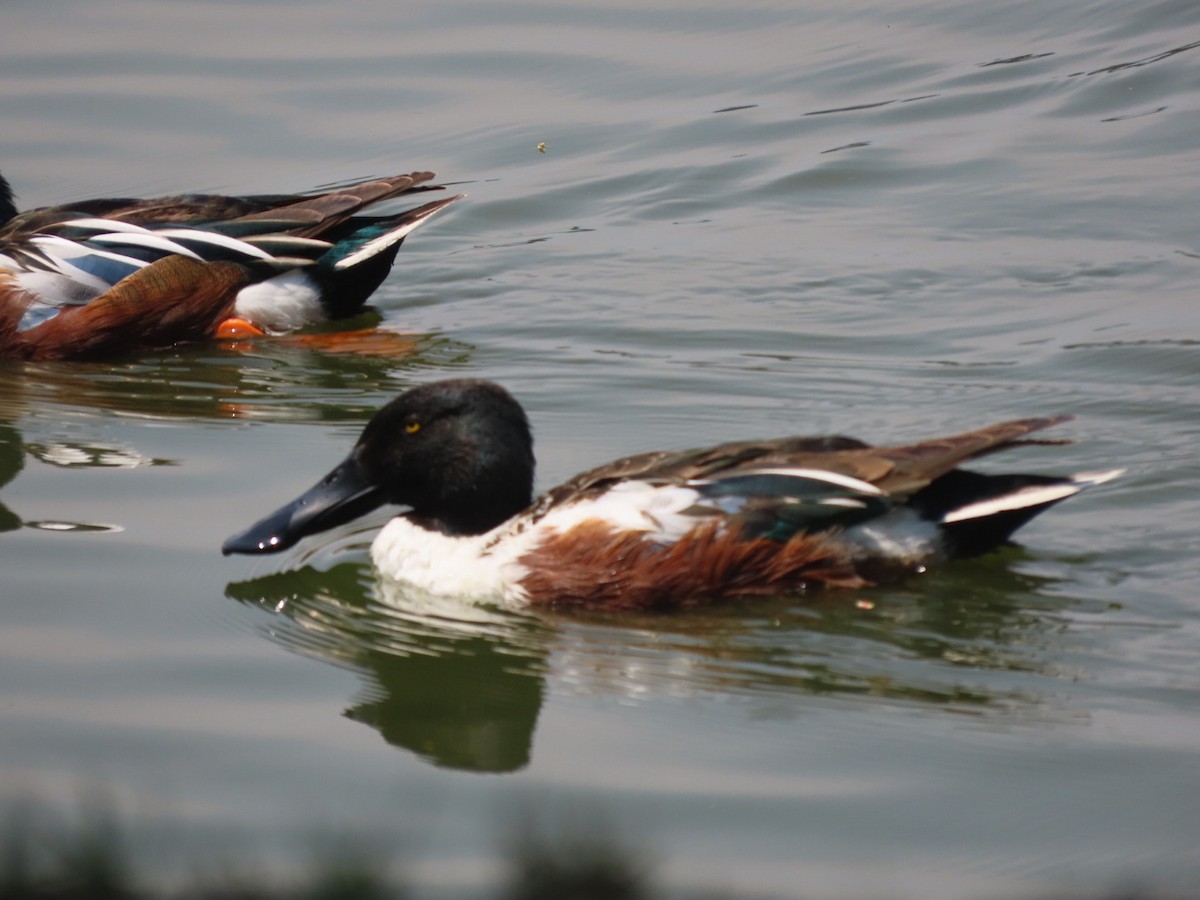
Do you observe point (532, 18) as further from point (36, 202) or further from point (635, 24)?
point (36, 202)

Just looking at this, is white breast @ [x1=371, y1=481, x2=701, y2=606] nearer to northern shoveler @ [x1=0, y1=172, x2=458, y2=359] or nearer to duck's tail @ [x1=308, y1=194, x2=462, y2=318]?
northern shoveler @ [x1=0, y1=172, x2=458, y2=359]

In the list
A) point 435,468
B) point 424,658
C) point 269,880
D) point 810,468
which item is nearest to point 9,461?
point 435,468

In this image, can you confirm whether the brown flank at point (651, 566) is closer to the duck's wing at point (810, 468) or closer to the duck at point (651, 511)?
the duck at point (651, 511)

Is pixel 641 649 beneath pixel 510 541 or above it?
beneath

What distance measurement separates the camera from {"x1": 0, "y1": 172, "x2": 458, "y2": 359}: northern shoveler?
9.30 meters

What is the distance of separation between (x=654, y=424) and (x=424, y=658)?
257 centimetres

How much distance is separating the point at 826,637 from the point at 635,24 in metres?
9.80

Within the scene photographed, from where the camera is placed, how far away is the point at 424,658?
5691 millimetres

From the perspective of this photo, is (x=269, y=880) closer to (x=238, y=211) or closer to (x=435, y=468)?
(x=435, y=468)

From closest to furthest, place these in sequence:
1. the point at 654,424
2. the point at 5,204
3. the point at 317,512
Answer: the point at 317,512
the point at 654,424
the point at 5,204

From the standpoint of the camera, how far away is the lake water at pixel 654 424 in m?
4.45

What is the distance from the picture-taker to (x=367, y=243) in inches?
393

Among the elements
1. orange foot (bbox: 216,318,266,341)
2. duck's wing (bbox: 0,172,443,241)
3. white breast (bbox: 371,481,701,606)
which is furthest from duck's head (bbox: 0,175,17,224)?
white breast (bbox: 371,481,701,606)

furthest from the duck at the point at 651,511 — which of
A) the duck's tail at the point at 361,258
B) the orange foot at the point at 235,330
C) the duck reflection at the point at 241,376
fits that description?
the duck's tail at the point at 361,258
